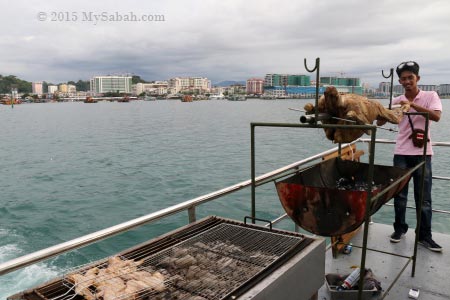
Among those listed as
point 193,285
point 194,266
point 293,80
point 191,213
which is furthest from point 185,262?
point 293,80

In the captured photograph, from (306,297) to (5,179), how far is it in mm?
20890

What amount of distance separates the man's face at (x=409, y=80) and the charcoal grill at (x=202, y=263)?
8.19ft

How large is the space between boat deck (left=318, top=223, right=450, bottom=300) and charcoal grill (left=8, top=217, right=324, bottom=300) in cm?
133

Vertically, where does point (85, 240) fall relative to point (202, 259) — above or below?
above

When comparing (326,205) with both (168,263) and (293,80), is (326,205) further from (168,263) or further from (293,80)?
(293,80)

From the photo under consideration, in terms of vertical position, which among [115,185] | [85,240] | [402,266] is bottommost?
[115,185]

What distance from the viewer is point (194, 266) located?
8.16 ft

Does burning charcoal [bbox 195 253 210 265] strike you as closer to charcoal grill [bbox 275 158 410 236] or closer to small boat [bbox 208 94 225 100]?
charcoal grill [bbox 275 158 410 236]

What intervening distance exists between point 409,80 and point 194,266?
335 cm

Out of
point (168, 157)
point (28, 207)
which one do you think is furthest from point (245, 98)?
point (28, 207)

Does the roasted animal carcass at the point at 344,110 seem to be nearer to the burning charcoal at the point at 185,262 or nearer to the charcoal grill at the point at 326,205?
the charcoal grill at the point at 326,205

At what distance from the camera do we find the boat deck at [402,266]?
12.6 feet

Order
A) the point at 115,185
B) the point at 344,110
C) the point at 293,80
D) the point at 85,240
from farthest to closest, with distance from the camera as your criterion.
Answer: the point at 115,185 < the point at 293,80 < the point at 344,110 < the point at 85,240

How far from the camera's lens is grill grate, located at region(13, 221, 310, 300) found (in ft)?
6.96
